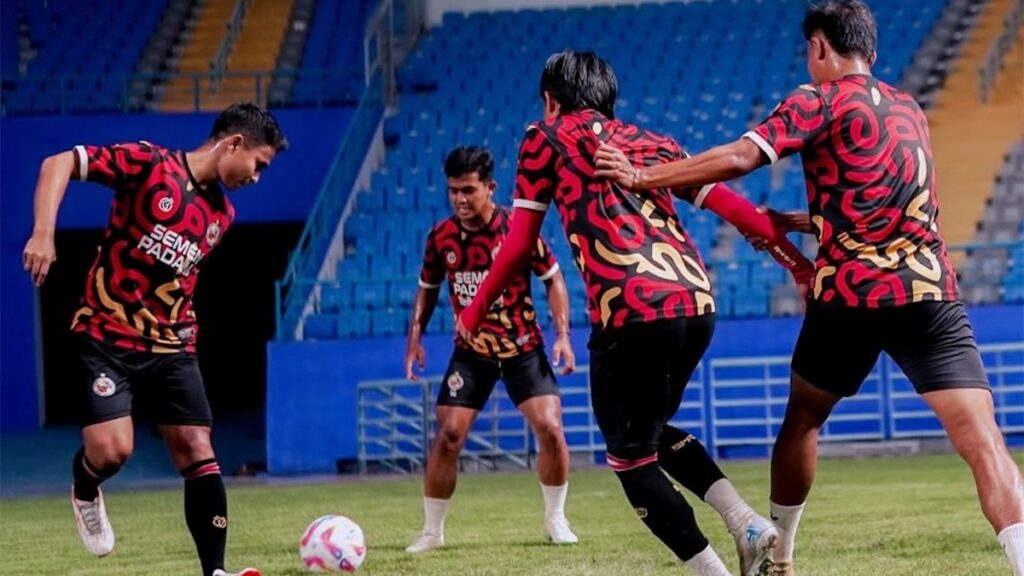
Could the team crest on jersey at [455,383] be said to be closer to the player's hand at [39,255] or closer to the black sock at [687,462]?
the black sock at [687,462]

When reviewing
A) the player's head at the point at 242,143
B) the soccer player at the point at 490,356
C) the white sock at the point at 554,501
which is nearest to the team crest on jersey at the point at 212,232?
the player's head at the point at 242,143

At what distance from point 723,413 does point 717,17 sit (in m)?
8.59

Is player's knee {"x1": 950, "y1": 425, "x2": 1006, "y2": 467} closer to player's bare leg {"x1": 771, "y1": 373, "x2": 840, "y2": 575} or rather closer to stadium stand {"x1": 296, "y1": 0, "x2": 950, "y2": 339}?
player's bare leg {"x1": 771, "y1": 373, "x2": 840, "y2": 575}

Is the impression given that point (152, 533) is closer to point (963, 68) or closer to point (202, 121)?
point (202, 121)

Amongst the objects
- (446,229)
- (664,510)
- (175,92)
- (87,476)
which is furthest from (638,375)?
(175,92)

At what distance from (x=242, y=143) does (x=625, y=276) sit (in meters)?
1.95

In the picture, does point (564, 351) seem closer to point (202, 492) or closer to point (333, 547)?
point (333, 547)

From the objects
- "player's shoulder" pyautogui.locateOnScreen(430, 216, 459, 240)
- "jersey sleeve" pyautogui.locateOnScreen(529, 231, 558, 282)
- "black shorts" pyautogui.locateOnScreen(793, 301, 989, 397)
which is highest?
"player's shoulder" pyautogui.locateOnScreen(430, 216, 459, 240)

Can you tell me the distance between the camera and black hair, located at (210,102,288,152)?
22.6ft

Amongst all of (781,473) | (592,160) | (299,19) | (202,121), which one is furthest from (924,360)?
(299,19)

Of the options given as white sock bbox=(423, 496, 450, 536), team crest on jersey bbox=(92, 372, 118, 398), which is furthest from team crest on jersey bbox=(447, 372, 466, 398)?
team crest on jersey bbox=(92, 372, 118, 398)

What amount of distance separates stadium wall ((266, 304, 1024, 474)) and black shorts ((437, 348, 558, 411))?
333 inches

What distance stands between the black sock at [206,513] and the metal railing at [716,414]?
33.5 ft

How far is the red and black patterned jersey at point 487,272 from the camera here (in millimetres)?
9359
